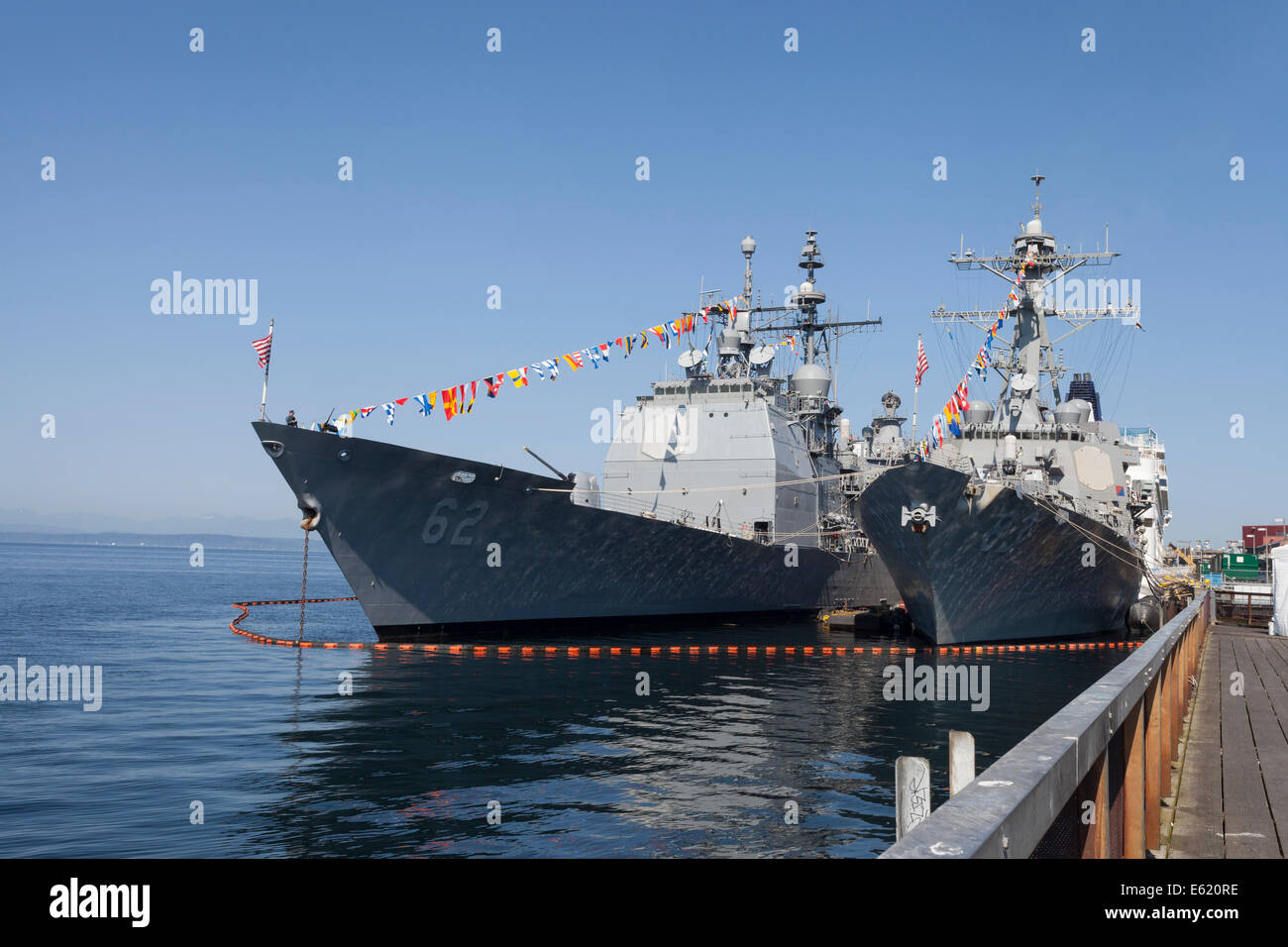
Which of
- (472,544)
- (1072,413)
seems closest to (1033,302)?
(1072,413)

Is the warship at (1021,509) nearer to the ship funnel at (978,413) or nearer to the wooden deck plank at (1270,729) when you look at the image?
the ship funnel at (978,413)

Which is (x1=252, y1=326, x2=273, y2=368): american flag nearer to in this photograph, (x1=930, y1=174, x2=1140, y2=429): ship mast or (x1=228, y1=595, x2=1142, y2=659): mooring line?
(x1=228, y1=595, x2=1142, y2=659): mooring line

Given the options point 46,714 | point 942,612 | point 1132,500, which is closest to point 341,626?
point 46,714

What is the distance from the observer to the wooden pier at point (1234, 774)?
186 inches

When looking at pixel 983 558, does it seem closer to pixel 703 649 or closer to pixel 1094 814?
pixel 703 649

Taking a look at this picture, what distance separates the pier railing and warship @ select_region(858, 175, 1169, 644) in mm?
14599

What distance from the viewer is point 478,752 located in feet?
39.0

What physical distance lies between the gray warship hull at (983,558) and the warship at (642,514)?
5.21 metres

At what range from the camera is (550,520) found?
72.3 feet

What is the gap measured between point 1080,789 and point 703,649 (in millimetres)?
19063

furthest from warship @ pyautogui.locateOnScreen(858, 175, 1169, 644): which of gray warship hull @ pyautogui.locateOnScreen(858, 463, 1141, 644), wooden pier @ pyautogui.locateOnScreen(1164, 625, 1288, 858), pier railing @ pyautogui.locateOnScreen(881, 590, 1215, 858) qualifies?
pier railing @ pyautogui.locateOnScreen(881, 590, 1215, 858)

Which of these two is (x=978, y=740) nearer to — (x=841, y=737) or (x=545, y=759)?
(x=841, y=737)

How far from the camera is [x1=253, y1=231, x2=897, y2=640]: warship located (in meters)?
20.4
